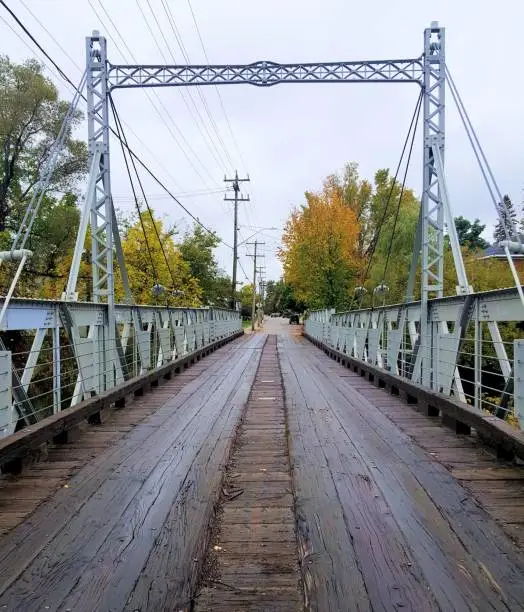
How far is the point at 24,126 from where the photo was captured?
Answer: 2233 cm

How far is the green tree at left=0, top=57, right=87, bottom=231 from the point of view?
2184 centimetres

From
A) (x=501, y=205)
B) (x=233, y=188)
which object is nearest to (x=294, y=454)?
(x=501, y=205)

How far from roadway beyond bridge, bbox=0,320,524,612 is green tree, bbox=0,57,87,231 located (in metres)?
19.7

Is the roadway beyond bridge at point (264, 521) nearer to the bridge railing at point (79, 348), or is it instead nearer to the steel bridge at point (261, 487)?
the steel bridge at point (261, 487)

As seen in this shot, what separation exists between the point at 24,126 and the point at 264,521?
23.1 meters

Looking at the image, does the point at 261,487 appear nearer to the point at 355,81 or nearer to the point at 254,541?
the point at 254,541

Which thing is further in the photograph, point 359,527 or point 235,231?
point 235,231

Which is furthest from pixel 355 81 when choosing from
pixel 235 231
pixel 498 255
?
pixel 235 231

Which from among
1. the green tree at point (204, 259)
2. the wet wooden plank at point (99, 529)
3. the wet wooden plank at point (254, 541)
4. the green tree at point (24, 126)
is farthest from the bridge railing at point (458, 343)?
the green tree at point (204, 259)

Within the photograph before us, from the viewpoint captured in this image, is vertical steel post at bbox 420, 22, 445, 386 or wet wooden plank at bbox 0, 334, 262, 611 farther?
vertical steel post at bbox 420, 22, 445, 386

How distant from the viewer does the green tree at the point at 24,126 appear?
2184 cm

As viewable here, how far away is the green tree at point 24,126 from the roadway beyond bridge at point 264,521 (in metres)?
19.7

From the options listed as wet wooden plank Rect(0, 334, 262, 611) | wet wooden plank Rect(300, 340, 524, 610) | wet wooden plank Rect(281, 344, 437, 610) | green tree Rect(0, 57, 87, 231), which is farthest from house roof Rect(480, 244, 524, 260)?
green tree Rect(0, 57, 87, 231)

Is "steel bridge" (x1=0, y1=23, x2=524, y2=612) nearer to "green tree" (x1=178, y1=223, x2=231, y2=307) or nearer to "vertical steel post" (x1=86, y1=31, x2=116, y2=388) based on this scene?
"vertical steel post" (x1=86, y1=31, x2=116, y2=388)
